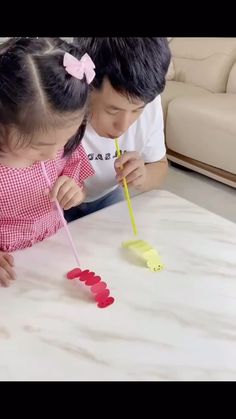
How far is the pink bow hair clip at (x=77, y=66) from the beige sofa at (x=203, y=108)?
1.78 metres

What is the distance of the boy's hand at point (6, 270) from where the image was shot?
83 centimetres

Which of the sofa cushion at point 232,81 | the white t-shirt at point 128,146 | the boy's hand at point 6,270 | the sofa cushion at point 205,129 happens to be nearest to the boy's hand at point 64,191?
the boy's hand at point 6,270

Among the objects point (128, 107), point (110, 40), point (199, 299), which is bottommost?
point (199, 299)

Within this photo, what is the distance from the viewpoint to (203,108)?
2.62 m

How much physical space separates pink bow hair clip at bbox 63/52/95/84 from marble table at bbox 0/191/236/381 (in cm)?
33

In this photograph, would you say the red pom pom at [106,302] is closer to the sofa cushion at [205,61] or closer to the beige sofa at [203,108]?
the beige sofa at [203,108]

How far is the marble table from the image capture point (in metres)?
0.68

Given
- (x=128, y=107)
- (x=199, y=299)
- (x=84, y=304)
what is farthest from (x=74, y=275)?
(x=128, y=107)

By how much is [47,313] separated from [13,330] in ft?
0.20

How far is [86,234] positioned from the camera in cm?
97

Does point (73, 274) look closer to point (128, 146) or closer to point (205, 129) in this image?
point (128, 146)
